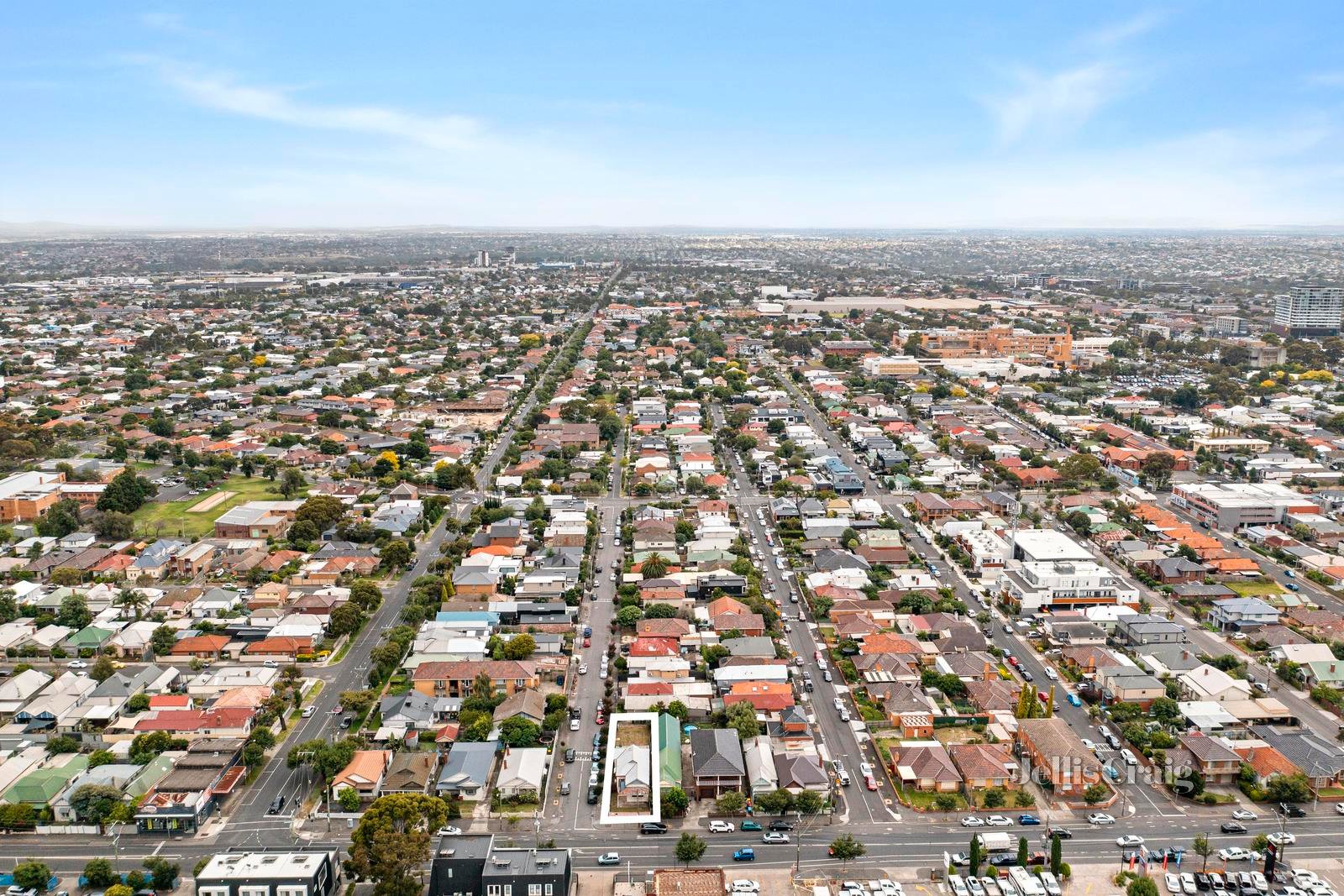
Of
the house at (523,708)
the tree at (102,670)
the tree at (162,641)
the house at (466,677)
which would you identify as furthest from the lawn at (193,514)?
the house at (523,708)

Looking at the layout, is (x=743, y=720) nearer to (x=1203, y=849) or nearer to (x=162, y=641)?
(x=1203, y=849)

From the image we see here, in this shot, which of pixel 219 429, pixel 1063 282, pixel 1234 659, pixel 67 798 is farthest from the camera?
pixel 1063 282

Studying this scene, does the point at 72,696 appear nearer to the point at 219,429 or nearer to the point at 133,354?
the point at 219,429

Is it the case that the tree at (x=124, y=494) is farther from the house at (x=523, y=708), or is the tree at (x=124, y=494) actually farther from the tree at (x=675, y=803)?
the tree at (x=675, y=803)

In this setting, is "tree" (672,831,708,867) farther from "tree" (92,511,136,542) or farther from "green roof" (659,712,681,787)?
"tree" (92,511,136,542)

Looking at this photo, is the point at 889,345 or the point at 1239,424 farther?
the point at 889,345

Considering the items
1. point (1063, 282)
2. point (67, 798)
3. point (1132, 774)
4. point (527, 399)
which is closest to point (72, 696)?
point (67, 798)

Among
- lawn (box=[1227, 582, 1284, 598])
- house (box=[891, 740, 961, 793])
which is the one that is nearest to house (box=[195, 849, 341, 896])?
house (box=[891, 740, 961, 793])
